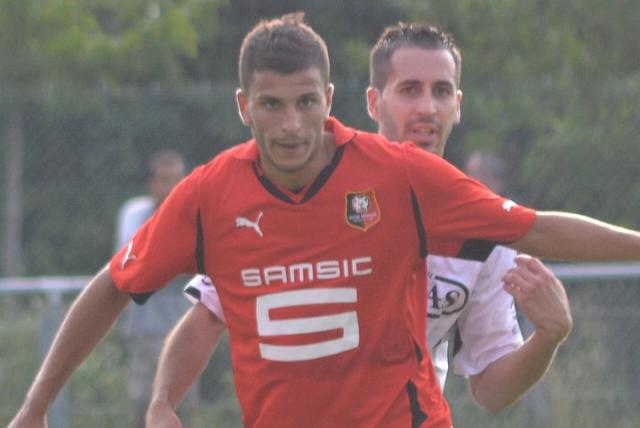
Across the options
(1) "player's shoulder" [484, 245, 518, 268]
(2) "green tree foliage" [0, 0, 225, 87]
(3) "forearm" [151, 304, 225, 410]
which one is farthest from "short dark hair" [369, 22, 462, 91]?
(2) "green tree foliage" [0, 0, 225, 87]

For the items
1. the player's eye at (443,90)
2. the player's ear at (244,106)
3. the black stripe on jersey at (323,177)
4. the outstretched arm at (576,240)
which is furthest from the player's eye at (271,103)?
the player's eye at (443,90)

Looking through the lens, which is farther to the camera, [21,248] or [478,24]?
[478,24]

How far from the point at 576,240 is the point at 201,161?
5.82 m

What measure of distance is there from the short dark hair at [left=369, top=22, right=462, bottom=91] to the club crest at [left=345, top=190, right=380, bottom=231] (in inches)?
35.1

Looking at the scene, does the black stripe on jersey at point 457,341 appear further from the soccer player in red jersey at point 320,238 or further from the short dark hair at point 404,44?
the short dark hair at point 404,44

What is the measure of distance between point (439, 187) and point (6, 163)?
19.7 ft

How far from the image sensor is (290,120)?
13.3ft

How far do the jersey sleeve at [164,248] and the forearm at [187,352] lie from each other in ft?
1.12

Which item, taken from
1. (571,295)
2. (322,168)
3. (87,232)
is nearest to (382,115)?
(322,168)

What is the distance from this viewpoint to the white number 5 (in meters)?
4.12

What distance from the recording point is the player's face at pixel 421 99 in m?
4.77

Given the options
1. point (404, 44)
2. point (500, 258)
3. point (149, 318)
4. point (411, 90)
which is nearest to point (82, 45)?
point (149, 318)

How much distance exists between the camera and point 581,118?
9.40m

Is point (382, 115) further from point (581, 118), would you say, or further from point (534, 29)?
point (534, 29)
